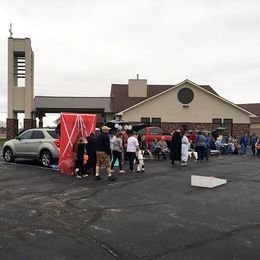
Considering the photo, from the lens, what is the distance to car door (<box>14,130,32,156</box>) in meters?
17.3

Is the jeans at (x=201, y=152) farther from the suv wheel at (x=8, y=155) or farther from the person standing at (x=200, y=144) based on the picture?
the suv wheel at (x=8, y=155)

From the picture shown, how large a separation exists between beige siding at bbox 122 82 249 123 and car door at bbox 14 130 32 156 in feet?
75.3

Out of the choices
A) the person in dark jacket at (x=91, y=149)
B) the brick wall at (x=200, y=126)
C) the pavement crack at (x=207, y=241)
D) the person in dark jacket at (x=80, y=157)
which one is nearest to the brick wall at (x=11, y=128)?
the brick wall at (x=200, y=126)

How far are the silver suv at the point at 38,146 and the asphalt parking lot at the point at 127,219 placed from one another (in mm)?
3303

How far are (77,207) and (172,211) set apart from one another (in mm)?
2006

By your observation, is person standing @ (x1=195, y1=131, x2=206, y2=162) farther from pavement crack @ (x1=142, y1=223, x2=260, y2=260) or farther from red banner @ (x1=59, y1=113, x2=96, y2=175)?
pavement crack @ (x1=142, y1=223, x2=260, y2=260)

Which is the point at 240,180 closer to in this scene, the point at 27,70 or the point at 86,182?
the point at 86,182

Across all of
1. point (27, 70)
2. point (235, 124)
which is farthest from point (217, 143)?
point (27, 70)

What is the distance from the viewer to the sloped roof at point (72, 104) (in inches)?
1582

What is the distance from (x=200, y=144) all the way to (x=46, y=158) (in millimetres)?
8160

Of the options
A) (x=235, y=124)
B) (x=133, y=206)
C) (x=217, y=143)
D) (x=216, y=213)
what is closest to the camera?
(x=216, y=213)

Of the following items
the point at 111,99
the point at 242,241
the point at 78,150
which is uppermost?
the point at 111,99

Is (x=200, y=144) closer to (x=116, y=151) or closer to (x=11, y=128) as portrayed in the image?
(x=116, y=151)

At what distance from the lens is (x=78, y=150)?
1369 cm
